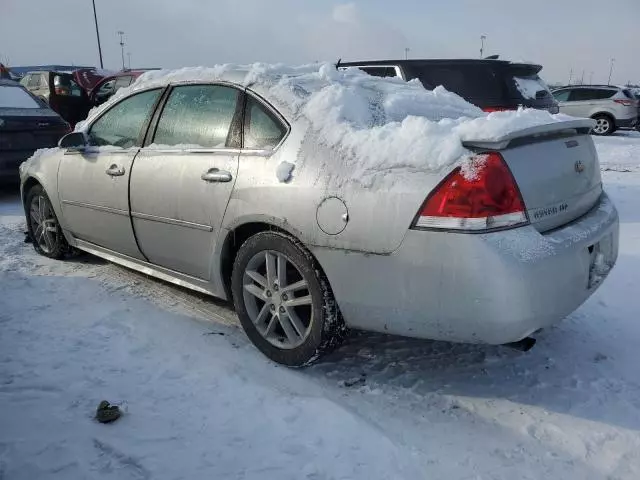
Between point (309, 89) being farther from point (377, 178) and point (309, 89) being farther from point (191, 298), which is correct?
point (191, 298)

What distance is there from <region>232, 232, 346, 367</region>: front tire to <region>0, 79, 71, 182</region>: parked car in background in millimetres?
5032

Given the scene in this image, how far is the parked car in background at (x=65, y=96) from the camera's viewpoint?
12.4 meters

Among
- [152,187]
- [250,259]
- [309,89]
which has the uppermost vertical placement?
[309,89]

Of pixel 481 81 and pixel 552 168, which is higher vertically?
pixel 481 81

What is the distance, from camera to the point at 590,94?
16984mm

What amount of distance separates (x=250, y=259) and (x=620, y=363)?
204cm

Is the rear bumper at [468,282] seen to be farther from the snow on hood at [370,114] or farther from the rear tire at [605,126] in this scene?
the rear tire at [605,126]

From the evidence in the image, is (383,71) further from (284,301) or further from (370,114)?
(284,301)

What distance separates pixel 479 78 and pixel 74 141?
14.5ft

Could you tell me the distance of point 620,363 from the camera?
2885mm

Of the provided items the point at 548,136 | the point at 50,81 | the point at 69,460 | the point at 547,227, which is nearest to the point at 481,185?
the point at 547,227

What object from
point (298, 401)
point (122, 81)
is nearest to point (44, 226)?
point (298, 401)

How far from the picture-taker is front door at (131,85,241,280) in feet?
9.89

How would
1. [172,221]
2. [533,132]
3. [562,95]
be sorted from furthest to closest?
[562,95], [172,221], [533,132]
